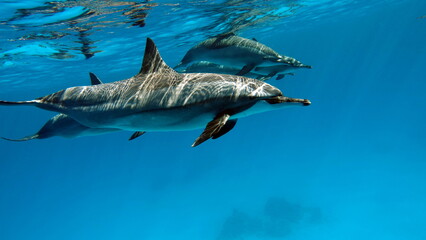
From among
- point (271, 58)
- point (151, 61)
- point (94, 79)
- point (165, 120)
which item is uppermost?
point (151, 61)

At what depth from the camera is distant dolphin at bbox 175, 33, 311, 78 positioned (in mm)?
8734

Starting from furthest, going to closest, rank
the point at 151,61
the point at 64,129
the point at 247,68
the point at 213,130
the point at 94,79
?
1. the point at 247,68
2. the point at 94,79
3. the point at 64,129
4. the point at 151,61
5. the point at 213,130

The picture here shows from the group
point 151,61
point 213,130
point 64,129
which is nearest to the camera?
point 213,130

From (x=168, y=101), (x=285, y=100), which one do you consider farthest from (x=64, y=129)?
(x=285, y=100)

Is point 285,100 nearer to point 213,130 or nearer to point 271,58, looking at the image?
point 213,130

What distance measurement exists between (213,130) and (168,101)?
1.04 meters

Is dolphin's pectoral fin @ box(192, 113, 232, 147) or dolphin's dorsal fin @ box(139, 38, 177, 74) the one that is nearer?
dolphin's pectoral fin @ box(192, 113, 232, 147)

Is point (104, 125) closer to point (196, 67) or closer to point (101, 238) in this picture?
point (196, 67)

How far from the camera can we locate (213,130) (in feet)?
11.1

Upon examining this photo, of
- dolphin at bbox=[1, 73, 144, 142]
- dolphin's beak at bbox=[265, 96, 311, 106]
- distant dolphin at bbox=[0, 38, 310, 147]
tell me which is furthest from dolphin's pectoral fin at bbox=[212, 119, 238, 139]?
dolphin at bbox=[1, 73, 144, 142]

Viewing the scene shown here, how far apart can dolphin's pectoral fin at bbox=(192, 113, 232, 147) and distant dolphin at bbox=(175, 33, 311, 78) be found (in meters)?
4.95

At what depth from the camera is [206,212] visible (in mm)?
40656

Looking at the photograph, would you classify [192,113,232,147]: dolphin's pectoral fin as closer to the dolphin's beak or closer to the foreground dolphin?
the dolphin's beak

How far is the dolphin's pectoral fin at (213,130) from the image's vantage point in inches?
128
